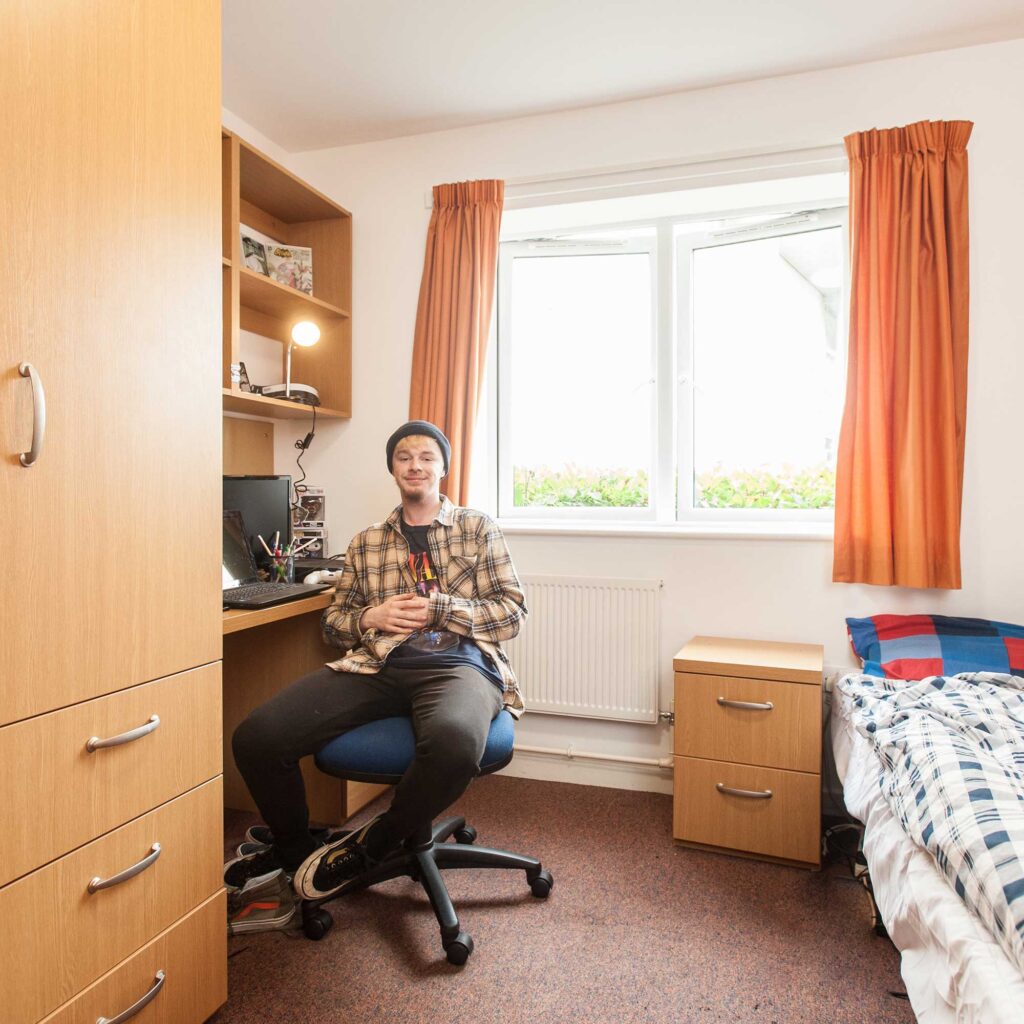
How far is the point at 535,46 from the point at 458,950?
251cm

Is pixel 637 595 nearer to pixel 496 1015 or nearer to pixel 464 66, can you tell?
pixel 496 1015

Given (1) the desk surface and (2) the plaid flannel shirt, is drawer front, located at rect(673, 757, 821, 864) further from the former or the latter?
(1) the desk surface

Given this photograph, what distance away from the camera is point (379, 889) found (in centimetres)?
187

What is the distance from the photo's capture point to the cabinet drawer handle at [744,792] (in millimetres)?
2000

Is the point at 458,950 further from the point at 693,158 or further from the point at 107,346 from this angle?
the point at 693,158

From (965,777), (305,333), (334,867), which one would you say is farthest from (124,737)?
(305,333)

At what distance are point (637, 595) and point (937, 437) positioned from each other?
41.8 inches

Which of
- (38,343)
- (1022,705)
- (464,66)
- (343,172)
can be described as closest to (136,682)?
(38,343)

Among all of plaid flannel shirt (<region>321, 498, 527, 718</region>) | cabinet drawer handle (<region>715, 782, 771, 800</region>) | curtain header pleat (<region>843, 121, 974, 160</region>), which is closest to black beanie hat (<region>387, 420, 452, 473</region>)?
plaid flannel shirt (<region>321, 498, 527, 718</region>)

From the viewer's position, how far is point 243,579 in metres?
2.19

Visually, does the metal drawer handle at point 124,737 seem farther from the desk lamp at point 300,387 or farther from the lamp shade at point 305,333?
the lamp shade at point 305,333

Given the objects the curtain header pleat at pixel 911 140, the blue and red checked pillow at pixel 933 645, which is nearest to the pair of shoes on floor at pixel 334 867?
the blue and red checked pillow at pixel 933 645

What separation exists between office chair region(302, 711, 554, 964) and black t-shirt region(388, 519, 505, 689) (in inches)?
5.6

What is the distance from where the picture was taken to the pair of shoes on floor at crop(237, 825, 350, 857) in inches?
75.0
